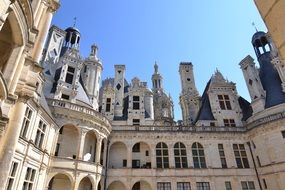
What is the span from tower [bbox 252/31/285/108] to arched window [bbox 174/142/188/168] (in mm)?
11291

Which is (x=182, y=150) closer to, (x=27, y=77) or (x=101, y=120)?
(x=101, y=120)

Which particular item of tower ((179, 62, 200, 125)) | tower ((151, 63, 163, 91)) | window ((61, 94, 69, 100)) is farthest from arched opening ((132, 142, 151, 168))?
A: tower ((151, 63, 163, 91))

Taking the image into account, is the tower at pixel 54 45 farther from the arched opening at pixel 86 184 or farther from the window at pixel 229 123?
the window at pixel 229 123

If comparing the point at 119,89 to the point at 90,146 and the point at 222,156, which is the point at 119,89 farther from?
the point at 222,156

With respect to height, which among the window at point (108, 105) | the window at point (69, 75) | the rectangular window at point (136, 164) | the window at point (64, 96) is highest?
the window at point (69, 75)

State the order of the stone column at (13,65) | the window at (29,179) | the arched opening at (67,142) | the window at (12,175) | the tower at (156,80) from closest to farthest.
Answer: the stone column at (13,65) < the window at (12,175) < the window at (29,179) < the arched opening at (67,142) < the tower at (156,80)

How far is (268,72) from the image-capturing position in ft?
94.1

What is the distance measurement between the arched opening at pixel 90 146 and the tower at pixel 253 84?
1960 centimetres

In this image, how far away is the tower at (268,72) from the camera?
25250 millimetres

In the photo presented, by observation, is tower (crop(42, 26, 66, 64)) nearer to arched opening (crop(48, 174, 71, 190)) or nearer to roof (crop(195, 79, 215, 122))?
arched opening (crop(48, 174, 71, 190))

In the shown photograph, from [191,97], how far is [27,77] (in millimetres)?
27612

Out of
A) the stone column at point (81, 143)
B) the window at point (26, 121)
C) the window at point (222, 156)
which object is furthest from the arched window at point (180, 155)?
the window at point (26, 121)

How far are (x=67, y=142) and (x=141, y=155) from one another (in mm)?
8798

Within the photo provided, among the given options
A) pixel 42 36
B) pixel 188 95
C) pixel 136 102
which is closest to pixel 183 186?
pixel 136 102
